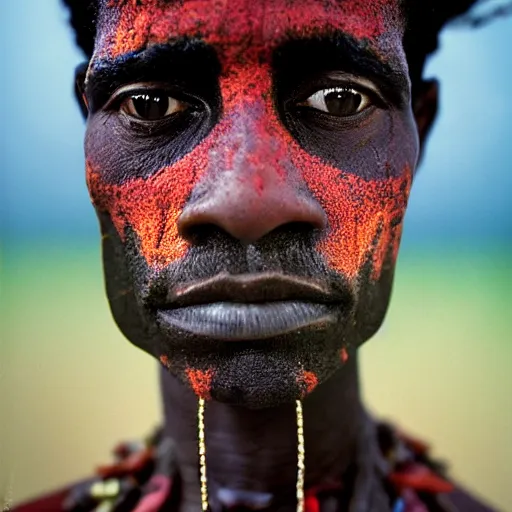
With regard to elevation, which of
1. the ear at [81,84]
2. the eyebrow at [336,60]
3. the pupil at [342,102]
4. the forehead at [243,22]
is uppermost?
the ear at [81,84]

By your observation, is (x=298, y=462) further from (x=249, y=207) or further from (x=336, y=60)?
(x=336, y=60)

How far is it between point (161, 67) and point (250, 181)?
0.62 ft

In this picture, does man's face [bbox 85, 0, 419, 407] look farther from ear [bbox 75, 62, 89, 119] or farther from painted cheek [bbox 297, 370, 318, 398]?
ear [bbox 75, 62, 89, 119]

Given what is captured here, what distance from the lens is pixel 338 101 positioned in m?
0.74

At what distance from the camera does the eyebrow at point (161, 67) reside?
2.24ft

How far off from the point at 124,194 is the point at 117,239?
0.22 ft

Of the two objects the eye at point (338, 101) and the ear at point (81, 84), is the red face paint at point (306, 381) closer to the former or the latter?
the eye at point (338, 101)

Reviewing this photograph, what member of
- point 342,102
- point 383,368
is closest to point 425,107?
point 342,102

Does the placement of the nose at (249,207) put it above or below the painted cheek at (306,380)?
above

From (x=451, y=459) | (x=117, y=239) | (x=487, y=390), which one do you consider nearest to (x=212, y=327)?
(x=117, y=239)

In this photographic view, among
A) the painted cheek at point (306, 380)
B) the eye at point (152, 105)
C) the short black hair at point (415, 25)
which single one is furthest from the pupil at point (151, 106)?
the painted cheek at point (306, 380)

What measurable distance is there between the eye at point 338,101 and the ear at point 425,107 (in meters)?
0.24

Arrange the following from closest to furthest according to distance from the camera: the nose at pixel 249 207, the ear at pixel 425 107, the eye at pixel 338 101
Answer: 1. the nose at pixel 249 207
2. the eye at pixel 338 101
3. the ear at pixel 425 107

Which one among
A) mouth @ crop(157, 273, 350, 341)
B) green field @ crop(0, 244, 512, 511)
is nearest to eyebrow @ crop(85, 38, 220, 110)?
mouth @ crop(157, 273, 350, 341)
